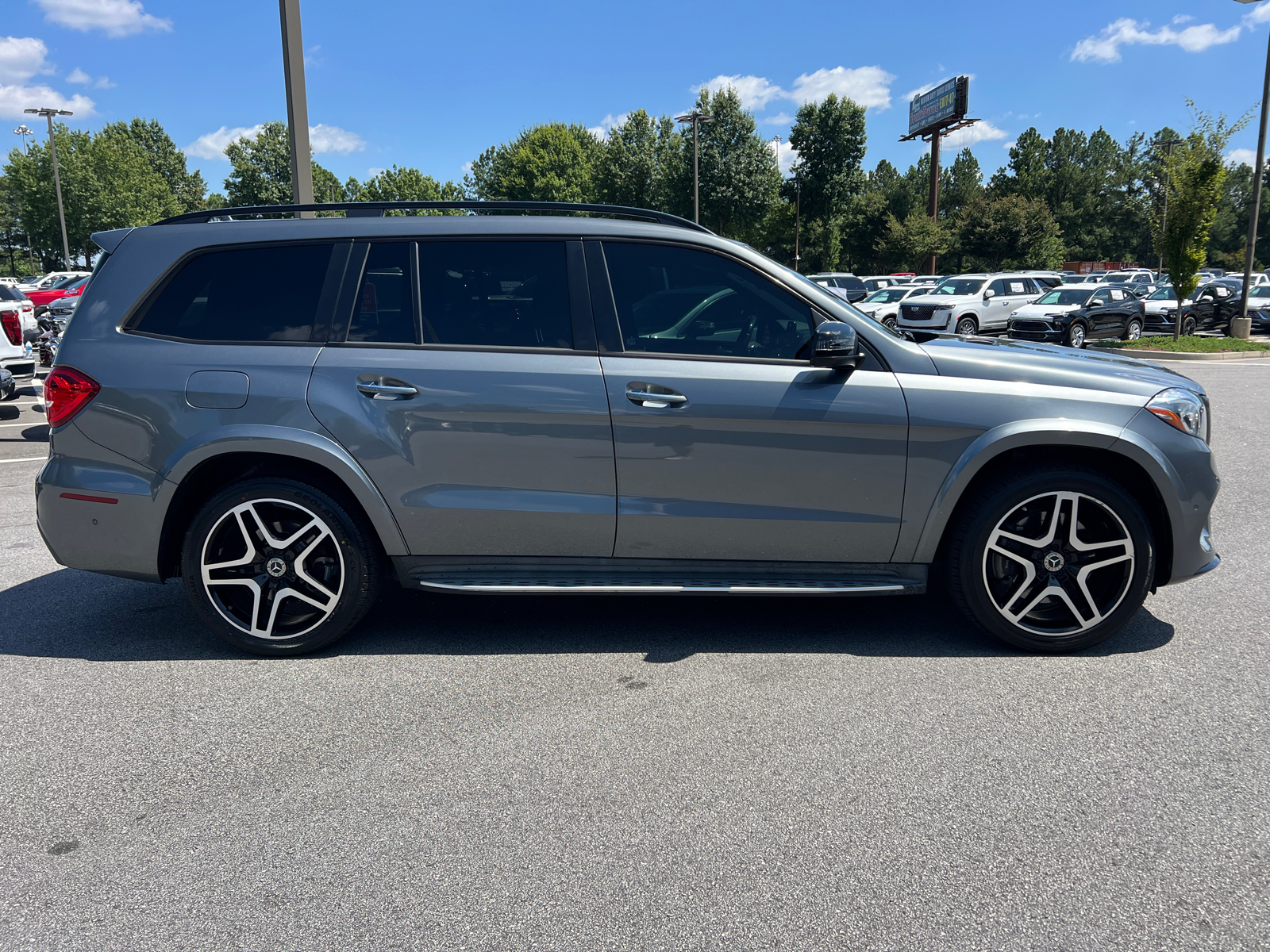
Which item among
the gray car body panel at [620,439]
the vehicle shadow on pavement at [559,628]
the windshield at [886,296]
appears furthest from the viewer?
the windshield at [886,296]

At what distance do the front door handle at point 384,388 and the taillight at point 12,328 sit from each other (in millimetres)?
11589

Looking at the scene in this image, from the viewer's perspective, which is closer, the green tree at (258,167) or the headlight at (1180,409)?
the headlight at (1180,409)

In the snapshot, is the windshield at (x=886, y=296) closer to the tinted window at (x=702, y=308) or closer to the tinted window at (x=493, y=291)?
the tinted window at (x=702, y=308)

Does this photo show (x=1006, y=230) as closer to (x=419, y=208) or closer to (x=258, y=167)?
(x=419, y=208)

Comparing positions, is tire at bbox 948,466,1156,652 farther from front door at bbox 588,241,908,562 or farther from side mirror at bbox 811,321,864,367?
side mirror at bbox 811,321,864,367

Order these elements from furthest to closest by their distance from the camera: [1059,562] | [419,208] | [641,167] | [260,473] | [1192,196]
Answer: [641,167], [1192,196], [419,208], [260,473], [1059,562]

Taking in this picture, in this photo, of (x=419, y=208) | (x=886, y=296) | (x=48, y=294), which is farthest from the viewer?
(x=886, y=296)

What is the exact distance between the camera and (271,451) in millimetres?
3791

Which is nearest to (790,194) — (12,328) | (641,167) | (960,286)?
(641,167)

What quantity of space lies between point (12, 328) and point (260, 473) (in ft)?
37.0

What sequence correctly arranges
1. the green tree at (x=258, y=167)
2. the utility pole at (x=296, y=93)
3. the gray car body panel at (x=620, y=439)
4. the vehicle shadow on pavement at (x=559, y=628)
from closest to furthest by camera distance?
the gray car body panel at (x=620, y=439), the vehicle shadow on pavement at (x=559, y=628), the utility pole at (x=296, y=93), the green tree at (x=258, y=167)

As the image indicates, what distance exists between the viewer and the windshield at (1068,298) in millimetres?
22281

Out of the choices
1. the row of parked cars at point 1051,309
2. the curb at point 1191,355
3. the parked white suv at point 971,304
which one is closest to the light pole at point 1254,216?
the row of parked cars at point 1051,309

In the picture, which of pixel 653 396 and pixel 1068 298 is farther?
pixel 1068 298
